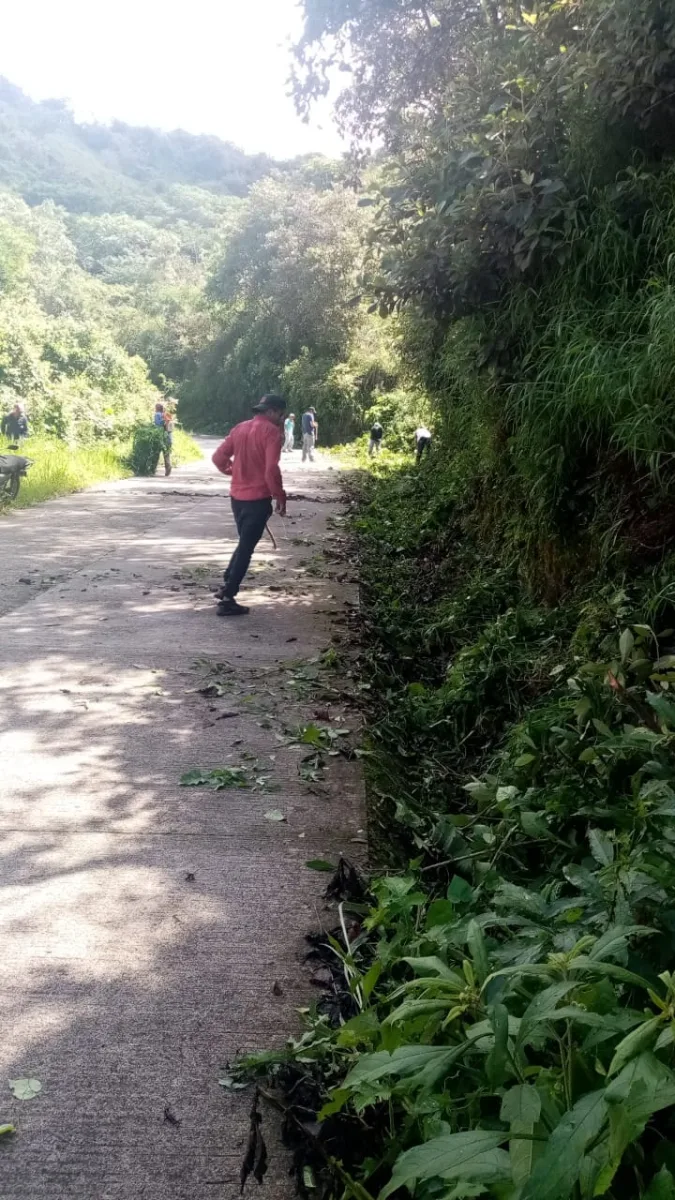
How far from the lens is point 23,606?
7152mm

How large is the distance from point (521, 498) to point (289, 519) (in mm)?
7294

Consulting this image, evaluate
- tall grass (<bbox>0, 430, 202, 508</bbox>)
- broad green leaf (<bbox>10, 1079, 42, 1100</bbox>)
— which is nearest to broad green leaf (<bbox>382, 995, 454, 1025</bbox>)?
broad green leaf (<bbox>10, 1079, 42, 1100</bbox>)

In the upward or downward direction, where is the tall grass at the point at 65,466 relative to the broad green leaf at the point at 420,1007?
upward

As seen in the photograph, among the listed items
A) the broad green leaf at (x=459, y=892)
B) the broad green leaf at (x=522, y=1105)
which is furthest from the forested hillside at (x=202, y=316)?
the broad green leaf at (x=522, y=1105)

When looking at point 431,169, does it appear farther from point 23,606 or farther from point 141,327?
point 141,327

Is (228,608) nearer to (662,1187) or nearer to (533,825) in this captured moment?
(533,825)

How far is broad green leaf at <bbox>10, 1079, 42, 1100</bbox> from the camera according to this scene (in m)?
2.16

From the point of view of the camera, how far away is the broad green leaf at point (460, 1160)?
1.47 m

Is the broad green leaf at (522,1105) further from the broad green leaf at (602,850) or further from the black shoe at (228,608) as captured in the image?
the black shoe at (228,608)

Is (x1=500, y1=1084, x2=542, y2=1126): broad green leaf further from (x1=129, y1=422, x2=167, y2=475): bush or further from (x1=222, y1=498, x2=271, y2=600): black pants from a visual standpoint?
(x1=129, y1=422, x2=167, y2=475): bush

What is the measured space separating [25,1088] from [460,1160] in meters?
A: 1.18

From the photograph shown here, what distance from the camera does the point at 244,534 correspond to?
7.30 metres

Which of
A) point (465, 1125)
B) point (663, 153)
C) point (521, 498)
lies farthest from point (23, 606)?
point (465, 1125)

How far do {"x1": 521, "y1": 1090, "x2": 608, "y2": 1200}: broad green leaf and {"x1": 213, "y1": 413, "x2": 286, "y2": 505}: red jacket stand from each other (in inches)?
239
